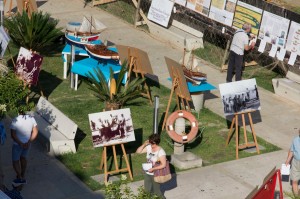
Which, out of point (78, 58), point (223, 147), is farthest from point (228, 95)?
point (78, 58)

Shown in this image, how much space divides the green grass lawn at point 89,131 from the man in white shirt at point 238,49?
1.77m

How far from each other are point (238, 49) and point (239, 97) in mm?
3898

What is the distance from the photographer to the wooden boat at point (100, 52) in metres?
19.4

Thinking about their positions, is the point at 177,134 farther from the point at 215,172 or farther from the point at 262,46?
the point at 262,46

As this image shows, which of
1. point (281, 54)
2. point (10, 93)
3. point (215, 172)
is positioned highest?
point (10, 93)

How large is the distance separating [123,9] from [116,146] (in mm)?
10579

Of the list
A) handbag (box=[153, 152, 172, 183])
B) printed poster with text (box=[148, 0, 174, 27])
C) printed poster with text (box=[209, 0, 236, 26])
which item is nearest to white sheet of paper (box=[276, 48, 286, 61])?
printed poster with text (box=[209, 0, 236, 26])

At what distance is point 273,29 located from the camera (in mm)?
21000

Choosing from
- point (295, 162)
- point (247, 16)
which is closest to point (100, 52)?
point (247, 16)

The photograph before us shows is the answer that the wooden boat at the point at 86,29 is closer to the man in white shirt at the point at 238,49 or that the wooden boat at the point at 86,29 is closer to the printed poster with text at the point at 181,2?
the man in white shirt at the point at 238,49

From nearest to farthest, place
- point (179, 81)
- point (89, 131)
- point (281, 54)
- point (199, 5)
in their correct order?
point (179, 81), point (89, 131), point (281, 54), point (199, 5)

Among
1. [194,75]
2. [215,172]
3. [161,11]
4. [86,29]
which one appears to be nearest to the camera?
[215,172]

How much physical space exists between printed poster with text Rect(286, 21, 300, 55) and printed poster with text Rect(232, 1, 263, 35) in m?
1.10

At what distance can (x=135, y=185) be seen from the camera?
1518 centimetres
